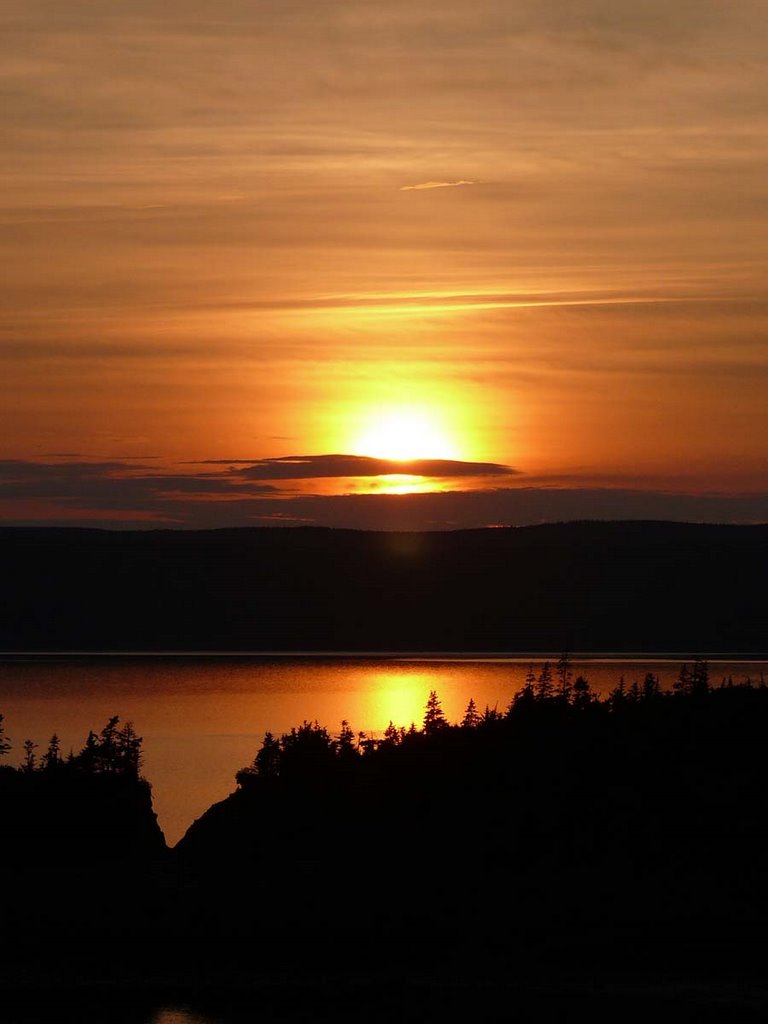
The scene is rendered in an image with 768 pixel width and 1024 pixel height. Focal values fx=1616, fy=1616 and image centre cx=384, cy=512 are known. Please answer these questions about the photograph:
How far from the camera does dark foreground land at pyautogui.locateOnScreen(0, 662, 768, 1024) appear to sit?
194 ft

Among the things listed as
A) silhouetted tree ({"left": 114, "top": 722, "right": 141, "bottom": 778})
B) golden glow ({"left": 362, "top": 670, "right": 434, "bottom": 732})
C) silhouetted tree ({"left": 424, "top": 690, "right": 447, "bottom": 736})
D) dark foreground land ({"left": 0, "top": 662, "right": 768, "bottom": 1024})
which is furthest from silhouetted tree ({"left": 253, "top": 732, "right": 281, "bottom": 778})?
golden glow ({"left": 362, "top": 670, "right": 434, "bottom": 732})

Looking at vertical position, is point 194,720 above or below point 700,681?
above

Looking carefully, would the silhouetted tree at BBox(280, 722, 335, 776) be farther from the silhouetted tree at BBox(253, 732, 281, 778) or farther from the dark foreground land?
the silhouetted tree at BBox(253, 732, 281, 778)

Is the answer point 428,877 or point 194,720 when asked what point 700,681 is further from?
point 194,720

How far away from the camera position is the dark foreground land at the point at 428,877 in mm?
59250

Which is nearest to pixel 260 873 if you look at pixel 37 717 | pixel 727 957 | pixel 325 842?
pixel 325 842

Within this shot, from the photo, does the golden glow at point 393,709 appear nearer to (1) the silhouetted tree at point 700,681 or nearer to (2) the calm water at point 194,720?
(2) the calm water at point 194,720

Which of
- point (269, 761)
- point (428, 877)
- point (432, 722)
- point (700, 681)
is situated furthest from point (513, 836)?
point (700, 681)

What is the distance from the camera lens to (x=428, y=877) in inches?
2744

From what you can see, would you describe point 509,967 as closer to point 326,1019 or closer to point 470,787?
point 326,1019

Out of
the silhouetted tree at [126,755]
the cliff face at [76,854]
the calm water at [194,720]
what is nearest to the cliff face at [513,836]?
the cliff face at [76,854]

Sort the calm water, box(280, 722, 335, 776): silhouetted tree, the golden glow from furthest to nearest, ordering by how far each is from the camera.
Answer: the golden glow → the calm water → box(280, 722, 335, 776): silhouetted tree

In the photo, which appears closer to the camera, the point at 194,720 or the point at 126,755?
the point at 126,755

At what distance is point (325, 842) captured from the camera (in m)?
72.0
